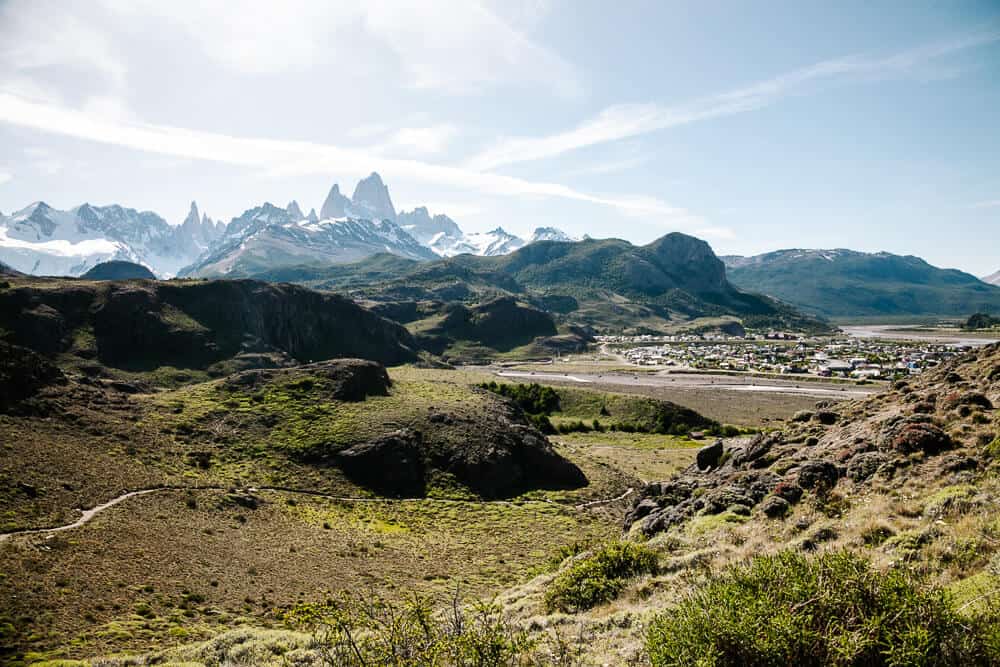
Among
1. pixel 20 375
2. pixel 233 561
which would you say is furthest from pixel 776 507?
pixel 20 375

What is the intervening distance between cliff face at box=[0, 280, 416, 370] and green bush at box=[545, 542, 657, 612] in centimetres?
10965

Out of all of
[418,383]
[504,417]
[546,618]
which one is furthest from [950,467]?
[418,383]

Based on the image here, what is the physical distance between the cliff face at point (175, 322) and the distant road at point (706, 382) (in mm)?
60074

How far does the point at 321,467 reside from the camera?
176 ft

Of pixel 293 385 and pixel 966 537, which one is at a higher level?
pixel 966 537

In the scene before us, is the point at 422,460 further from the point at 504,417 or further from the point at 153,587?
the point at 153,587

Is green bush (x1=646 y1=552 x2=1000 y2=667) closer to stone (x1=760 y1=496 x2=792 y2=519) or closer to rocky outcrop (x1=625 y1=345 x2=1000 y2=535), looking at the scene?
stone (x1=760 y1=496 x2=792 y2=519)

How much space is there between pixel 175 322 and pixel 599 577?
123 meters

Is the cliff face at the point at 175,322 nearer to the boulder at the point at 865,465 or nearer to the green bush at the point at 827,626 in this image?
the boulder at the point at 865,465

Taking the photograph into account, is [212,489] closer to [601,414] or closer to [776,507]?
[776,507]

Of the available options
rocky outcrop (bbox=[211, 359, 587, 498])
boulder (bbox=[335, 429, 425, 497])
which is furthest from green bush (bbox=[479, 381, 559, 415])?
boulder (bbox=[335, 429, 425, 497])

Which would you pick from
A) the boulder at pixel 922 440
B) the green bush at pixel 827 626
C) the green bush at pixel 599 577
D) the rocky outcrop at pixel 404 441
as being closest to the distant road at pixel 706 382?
the rocky outcrop at pixel 404 441

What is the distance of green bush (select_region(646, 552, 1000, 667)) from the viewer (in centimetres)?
767

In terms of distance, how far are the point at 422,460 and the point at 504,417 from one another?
17.7 m
